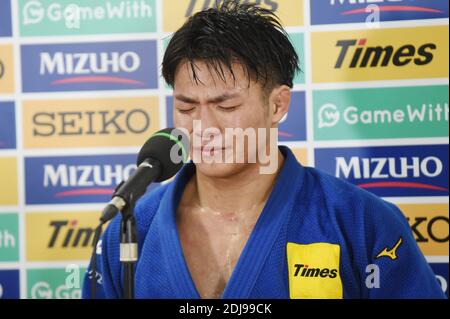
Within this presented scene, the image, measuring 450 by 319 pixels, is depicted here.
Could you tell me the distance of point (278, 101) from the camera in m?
1.37

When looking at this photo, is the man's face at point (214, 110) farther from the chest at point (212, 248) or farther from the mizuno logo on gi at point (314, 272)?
the mizuno logo on gi at point (314, 272)

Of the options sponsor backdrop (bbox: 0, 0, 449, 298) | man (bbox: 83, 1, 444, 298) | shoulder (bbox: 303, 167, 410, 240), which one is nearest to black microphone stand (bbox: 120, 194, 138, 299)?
man (bbox: 83, 1, 444, 298)

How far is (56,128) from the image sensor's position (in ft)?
5.57

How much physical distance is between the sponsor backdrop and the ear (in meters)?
0.27

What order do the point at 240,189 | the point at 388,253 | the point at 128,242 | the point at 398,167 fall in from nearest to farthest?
the point at 128,242, the point at 388,253, the point at 240,189, the point at 398,167

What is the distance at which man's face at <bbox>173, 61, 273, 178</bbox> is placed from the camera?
4.18 feet

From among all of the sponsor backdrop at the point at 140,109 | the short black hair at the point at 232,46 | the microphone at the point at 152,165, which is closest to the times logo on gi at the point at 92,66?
the sponsor backdrop at the point at 140,109

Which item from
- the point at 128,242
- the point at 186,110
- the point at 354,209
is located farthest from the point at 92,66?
the point at 128,242

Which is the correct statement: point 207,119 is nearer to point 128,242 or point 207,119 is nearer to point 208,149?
point 208,149

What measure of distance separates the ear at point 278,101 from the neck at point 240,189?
0.29 ft

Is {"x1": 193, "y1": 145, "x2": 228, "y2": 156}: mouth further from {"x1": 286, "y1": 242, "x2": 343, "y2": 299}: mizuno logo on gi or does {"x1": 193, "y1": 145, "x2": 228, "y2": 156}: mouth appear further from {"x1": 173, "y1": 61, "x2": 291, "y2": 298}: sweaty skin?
{"x1": 286, "y1": 242, "x2": 343, "y2": 299}: mizuno logo on gi

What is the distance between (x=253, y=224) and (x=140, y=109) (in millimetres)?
491

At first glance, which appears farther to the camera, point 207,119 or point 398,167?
point 398,167

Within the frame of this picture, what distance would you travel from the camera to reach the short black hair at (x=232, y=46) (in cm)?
127
